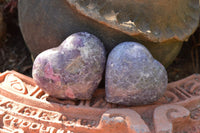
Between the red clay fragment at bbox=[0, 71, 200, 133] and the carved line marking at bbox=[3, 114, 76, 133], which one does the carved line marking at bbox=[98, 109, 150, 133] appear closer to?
the red clay fragment at bbox=[0, 71, 200, 133]

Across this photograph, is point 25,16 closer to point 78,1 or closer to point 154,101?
point 78,1

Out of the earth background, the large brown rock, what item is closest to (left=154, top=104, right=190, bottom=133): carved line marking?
the large brown rock

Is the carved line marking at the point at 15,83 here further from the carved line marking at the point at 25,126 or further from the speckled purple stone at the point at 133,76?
the speckled purple stone at the point at 133,76

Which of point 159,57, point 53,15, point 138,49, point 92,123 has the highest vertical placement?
point 53,15

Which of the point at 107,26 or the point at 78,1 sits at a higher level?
the point at 78,1

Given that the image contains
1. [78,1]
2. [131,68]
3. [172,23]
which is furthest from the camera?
[172,23]

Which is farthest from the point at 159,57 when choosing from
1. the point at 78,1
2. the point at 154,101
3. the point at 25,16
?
the point at 25,16
